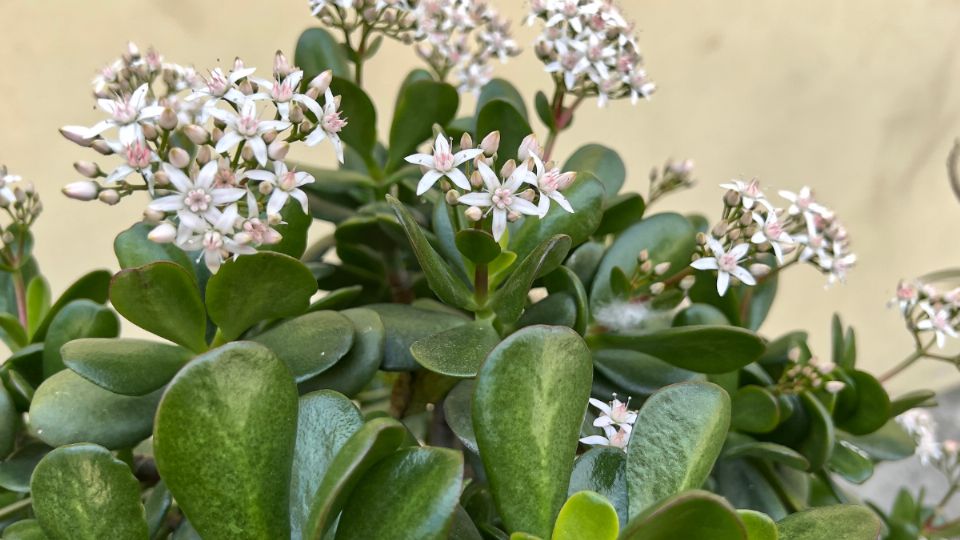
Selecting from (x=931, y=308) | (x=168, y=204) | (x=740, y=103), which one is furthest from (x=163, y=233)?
(x=740, y=103)

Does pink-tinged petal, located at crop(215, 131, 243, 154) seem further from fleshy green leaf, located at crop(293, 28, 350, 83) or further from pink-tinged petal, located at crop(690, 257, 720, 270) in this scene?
pink-tinged petal, located at crop(690, 257, 720, 270)

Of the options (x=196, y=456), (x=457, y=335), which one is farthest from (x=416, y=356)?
(x=196, y=456)

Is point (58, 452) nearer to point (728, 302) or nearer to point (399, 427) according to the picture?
point (399, 427)

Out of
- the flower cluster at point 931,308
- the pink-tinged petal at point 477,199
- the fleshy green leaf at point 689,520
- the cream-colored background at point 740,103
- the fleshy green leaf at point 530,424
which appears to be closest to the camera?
the fleshy green leaf at point 689,520

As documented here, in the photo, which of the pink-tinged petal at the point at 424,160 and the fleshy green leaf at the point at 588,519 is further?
the pink-tinged petal at the point at 424,160

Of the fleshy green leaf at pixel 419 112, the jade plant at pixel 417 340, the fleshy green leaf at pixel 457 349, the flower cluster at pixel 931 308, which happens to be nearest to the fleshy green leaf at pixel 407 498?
the jade plant at pixel 417 340

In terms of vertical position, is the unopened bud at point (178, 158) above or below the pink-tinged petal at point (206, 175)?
above

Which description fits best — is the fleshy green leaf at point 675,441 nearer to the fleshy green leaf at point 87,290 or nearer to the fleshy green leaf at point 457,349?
the fleshy green leaf at point 457,349
